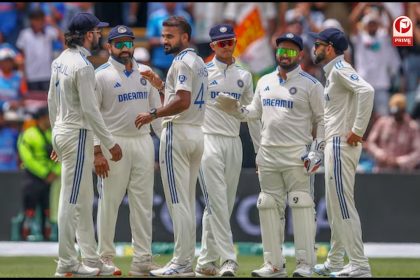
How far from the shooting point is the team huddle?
10.2 meters

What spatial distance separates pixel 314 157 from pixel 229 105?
93 cm

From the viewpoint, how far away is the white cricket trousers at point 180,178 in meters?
10.5

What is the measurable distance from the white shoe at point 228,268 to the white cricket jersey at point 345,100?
139 cm

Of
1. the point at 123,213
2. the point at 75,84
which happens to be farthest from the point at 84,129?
the point at 123,213

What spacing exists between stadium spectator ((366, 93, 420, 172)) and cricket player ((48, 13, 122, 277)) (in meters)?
6.77

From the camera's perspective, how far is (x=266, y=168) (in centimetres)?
1068

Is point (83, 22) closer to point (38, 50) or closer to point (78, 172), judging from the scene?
point (78, 172)

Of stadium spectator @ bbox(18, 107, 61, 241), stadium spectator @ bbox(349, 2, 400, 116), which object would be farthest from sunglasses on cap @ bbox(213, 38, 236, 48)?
stadium spectator @ bbox(349, 2, 400, 116)

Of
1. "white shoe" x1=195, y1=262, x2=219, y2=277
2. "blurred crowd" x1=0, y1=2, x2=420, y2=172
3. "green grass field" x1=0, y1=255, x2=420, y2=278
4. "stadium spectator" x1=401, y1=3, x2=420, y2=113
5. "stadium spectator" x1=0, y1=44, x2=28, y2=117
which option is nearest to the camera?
"white shoe" x1=195, y1=262, x2=219, y2=277

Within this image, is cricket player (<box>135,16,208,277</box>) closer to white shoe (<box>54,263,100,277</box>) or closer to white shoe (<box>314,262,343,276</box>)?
white shoe (<box>54,263,100,277</box>)

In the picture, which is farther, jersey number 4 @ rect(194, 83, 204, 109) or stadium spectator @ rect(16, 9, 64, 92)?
stadium spectator @ rect(16, 9, 64, 92)

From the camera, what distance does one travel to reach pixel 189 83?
10453 millimetres

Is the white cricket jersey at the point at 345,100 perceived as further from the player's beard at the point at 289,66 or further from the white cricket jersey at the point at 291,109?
the player's beard at the point at 289,66

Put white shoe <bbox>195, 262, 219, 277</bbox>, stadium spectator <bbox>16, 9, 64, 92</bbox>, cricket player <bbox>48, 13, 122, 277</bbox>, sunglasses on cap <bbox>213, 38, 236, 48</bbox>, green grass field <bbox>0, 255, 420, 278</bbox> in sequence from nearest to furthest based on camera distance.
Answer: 1. cricket player <bbox>48, 13, 122, 277</bbox>
2. white shoe <bbox>195, 262, 219, 277</bbox>
3. green grass field <bbox>0, 255, 420, 278</bbox>
4. sunglasses on cap <bbox>213, 38, 236, 48</bbox>
5. stadium spectator <bbox>16, 9, 64, 92</bbox>
